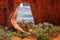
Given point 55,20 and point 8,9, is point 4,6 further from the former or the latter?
point 55,20

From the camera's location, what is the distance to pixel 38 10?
504 cm

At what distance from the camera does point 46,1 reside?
4.89 m

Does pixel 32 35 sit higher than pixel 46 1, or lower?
lower

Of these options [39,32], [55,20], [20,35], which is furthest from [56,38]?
[55,20]

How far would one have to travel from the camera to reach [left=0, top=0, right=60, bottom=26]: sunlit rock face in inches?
181

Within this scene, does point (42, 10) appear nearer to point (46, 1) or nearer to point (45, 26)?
point (46, 1)

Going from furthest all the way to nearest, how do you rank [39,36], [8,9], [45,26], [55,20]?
[55,20] < [8,9] < [45,26] < [39,36]

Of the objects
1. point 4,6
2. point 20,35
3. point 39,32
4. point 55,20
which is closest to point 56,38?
point 39,32

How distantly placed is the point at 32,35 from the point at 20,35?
0.32m

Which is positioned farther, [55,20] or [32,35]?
[55,20]

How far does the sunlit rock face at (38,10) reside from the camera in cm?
459

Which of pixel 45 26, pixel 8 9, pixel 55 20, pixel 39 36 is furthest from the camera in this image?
pixel 55 20

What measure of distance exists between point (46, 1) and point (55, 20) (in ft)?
1.80

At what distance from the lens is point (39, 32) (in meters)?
3.82
